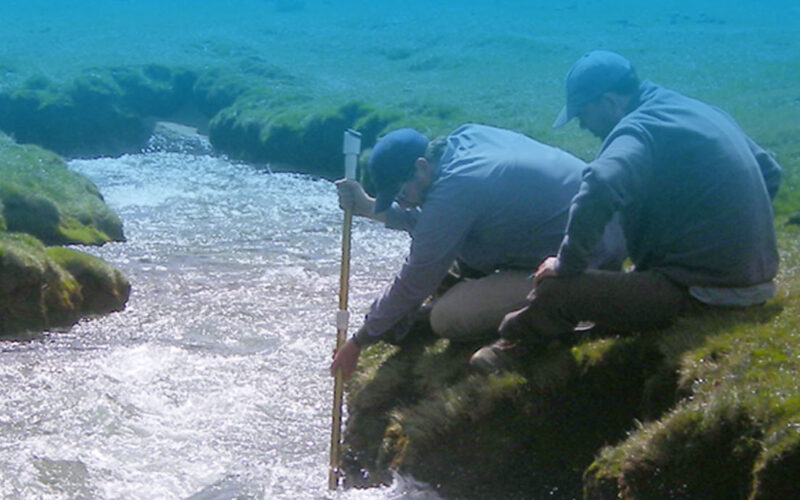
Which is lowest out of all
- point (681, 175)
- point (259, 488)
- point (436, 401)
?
point (259, 488)

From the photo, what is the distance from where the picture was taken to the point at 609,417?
8.41m

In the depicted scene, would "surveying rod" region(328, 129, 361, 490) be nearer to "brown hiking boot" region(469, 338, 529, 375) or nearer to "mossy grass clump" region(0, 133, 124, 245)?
"brown hiking boot" region(469, 338, 529, 375)

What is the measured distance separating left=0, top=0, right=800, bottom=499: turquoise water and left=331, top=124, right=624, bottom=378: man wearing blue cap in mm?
1480

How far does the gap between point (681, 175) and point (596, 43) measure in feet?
162

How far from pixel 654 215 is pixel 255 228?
66.2 ft

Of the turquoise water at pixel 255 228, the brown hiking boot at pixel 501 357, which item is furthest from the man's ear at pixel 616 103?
the turquoise water at pixel 255 228

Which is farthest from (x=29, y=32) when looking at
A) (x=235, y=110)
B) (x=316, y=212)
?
(x=316, y=212)

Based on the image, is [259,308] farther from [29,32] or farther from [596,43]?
[29,32]

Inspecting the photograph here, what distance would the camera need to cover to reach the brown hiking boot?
29.2ft

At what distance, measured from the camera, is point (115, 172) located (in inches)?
1549

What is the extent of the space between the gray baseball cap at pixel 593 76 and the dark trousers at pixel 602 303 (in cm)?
133

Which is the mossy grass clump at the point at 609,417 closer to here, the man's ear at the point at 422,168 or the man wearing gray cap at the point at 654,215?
the man wearing gray cap at the point at 654,215

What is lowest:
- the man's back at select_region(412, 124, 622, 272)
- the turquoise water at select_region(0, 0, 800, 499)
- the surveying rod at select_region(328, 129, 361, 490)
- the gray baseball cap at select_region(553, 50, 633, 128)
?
the turquoise water at select_region(0, 0, 800, 499)

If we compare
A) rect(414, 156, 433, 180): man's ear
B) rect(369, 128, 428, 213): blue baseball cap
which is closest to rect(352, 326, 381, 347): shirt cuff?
rect(369, 128, 428, 213): blue baseball cap
